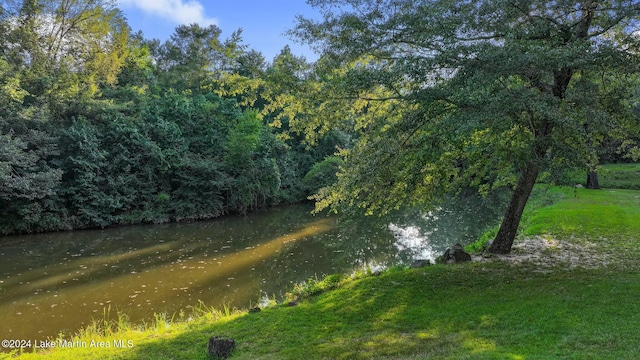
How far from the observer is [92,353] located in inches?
243

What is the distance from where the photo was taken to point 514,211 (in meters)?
9.70

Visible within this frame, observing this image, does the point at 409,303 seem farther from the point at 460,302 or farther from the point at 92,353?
the point at 92,353

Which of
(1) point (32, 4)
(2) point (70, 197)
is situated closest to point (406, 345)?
(2) point (70, 197)

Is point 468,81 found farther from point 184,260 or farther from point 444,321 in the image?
point 184,260

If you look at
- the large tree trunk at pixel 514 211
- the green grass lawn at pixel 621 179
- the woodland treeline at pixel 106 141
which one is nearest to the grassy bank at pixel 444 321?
the large tree trunk at pixel 514 211

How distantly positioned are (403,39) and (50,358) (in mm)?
8296

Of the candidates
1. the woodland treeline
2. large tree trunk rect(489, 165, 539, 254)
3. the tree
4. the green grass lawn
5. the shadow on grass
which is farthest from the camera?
the green grass lawn

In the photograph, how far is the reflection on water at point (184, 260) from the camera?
10617 mm

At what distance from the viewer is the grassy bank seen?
16.3 ft

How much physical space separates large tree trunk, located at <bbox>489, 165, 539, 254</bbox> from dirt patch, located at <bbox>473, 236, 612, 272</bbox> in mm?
353

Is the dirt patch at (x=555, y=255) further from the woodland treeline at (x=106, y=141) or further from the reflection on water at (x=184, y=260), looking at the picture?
the woodland treeline at (x=106, y=141)

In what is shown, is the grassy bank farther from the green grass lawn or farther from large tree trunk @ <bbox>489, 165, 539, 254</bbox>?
the green grass lawn

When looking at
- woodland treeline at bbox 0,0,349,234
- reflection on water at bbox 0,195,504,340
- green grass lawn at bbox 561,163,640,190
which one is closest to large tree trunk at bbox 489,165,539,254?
reflection on water at bbox 0,195,504,340

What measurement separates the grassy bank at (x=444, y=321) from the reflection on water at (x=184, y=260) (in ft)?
8.10
